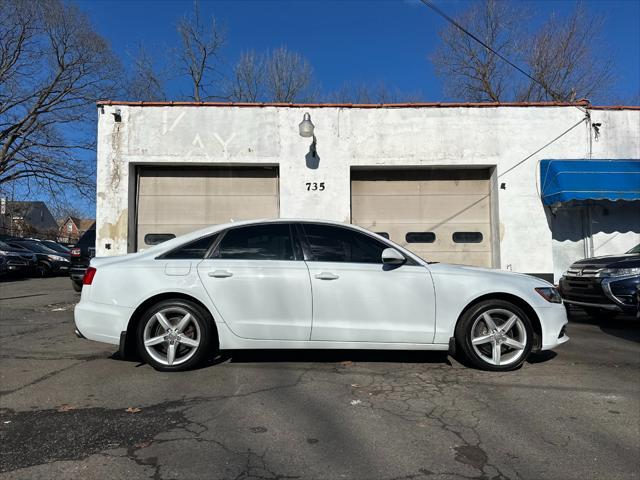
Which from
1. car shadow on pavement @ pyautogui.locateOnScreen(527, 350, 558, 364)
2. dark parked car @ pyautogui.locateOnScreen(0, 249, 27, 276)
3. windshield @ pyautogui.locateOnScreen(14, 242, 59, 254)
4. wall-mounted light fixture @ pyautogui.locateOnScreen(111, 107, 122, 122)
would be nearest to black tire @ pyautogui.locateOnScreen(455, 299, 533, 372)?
car shadow on pavement @ pyautogui.locateOnScreen(527, 350, 558, 364)

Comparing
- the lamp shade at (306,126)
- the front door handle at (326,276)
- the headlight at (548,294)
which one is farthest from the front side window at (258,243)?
the lamp shade at (306,126)

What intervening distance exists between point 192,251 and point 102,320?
113 cm

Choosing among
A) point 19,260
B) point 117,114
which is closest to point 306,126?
point 117,114

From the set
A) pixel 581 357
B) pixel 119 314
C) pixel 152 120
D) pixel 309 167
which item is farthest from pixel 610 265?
pixel 152 120

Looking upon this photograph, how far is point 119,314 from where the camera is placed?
488 cm

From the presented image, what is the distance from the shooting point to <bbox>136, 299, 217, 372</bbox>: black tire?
4879 millimetres

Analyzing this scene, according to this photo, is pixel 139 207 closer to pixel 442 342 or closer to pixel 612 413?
pixel 442 342

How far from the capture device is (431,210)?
1150cm

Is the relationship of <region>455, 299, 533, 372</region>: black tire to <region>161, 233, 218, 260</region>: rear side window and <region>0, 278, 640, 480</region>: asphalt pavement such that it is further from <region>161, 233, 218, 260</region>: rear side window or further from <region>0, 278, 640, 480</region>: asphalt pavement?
<region>161, 233, 218, 260</region>: rear side window

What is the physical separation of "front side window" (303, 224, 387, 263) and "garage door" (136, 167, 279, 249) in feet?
20.5

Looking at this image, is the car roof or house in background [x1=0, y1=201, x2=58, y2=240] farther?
house in background [x1=0, y1=201, x2=58, y2=240]

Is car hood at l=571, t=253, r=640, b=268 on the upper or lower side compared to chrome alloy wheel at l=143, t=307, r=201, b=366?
upper

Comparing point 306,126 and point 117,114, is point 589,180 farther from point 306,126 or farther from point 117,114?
point 117,114

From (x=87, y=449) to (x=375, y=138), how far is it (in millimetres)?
9208
